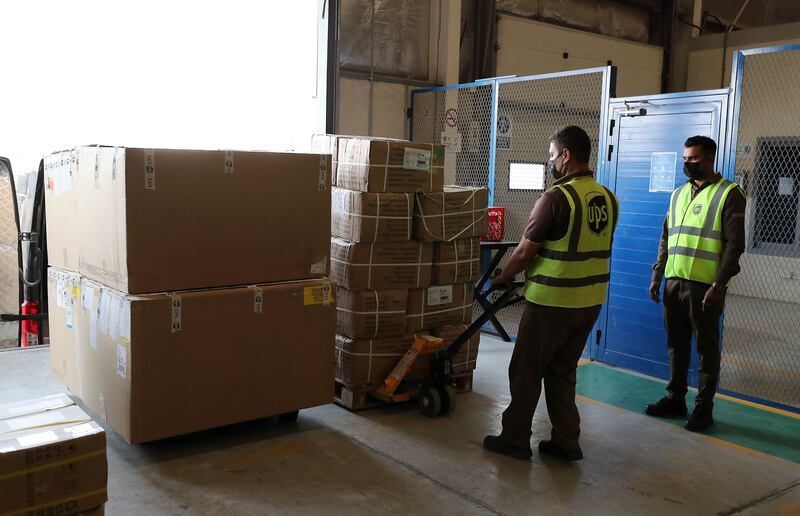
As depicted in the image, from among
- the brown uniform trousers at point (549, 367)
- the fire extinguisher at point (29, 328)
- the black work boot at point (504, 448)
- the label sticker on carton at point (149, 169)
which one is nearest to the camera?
the label sticker on carton at point (149, 169)

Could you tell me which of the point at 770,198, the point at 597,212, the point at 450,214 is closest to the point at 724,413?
the point at 597,212

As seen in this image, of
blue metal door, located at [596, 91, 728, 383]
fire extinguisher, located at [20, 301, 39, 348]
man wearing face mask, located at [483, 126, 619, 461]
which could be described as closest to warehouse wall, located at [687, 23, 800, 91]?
blue metal door, located at [596, 91, 728, 383]

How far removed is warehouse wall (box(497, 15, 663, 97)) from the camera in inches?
373

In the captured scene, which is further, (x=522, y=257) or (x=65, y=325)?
(x=65, y=325)

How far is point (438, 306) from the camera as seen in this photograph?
504 centimetres

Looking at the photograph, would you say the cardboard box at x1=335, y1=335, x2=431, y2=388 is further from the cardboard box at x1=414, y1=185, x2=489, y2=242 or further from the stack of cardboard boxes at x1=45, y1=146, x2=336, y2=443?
the cardboard box at x1=414, y1=185, x2=489, y2=242

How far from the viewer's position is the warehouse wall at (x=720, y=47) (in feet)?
33.9

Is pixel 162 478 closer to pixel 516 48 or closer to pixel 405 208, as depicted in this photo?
pixel 405 208

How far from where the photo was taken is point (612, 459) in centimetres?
408

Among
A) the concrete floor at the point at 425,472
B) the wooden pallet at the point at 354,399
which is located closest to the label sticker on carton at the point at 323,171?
the wooden pallet at the point at 354,399

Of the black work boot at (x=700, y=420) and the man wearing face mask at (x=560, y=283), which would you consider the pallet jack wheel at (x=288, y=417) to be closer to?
the man wearing face mask at (x=560, y=283)

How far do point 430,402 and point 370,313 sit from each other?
2.29ft

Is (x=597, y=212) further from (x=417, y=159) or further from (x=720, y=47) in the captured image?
(x=720, y=47)

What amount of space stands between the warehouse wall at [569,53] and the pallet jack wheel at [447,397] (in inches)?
228
